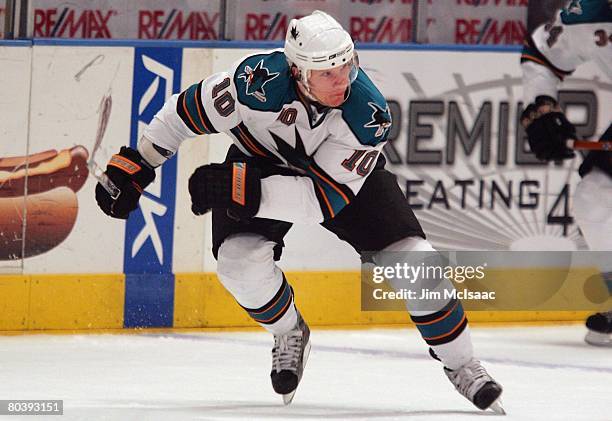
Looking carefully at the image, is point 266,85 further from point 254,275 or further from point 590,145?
point 590,145

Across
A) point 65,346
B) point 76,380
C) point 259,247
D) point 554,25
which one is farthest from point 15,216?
point 554,25

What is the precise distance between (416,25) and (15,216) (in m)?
1.81

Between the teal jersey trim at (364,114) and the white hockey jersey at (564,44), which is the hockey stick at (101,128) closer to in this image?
the white hockey jersey at (564,44)

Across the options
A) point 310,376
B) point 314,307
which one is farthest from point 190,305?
point 310,376

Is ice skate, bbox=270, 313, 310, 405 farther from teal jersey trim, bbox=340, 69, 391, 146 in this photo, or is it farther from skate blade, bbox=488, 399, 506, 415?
teal jersey trim, bbox=340, 69, 391, 146

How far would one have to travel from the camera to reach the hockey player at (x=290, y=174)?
3707 millimetres

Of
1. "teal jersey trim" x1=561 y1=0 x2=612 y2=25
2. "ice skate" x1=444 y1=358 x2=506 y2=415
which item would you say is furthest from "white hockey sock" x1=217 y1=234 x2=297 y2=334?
"teal jersey trim" x1=561 y1=0 x2=612 y2=25

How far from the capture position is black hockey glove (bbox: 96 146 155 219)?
390 centimetres

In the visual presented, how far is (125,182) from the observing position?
393cm

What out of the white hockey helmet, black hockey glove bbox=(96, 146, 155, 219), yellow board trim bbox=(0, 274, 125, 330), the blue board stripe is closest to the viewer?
the white hockey helmet

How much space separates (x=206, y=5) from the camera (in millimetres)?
5965

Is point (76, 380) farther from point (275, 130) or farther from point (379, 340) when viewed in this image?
point (379, 340)

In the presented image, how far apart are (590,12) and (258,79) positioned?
1.80 meters

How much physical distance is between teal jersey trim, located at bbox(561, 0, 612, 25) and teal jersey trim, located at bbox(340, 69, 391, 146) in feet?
5.27
